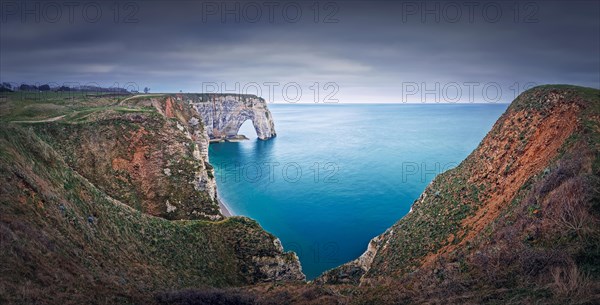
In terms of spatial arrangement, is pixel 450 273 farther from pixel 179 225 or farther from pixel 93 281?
pixel 179 225

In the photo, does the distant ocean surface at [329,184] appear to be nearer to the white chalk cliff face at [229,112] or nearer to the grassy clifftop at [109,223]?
the white chalk cliff face at [229,112]

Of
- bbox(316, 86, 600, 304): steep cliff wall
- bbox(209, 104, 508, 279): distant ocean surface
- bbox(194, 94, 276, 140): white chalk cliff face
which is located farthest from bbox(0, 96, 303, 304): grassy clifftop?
bbox(194, 94, 276, 140): white chalk cliff face

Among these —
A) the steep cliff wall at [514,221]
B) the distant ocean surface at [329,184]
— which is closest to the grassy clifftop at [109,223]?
the steep cliff wall at [514,221]

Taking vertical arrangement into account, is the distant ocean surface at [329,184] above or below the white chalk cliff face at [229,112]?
below

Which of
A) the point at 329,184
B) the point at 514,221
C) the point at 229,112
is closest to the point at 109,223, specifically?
the point at 514,221

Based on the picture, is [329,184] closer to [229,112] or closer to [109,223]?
[109,223]

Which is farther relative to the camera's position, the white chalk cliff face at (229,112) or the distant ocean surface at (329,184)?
the white chalk cliff face at (229,112)

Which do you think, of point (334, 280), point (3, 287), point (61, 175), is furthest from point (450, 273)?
point (61, 175)
